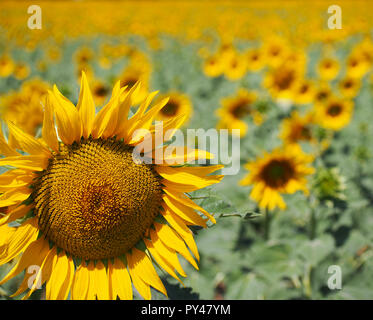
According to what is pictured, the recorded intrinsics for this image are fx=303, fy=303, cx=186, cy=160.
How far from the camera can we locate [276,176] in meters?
2.49

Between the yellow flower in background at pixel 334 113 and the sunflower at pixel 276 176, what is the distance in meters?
1.48

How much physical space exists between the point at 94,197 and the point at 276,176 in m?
1.77

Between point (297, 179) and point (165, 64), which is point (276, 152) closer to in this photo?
point (297, 179)

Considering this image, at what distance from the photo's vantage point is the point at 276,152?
2.58 metres

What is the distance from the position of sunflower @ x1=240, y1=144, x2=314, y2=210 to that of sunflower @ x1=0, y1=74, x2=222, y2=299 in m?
1.38

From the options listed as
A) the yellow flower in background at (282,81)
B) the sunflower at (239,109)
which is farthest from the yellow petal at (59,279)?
the yellow flower in background at (282,81)

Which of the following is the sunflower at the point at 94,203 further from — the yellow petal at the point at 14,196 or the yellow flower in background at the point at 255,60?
the yellow flower in background at the point at 255,60

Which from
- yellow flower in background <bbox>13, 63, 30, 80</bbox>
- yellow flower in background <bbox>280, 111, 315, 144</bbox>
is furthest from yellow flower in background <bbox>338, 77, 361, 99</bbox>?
yellow flower in background <bbox>13, 63, 30, 80</bbox>

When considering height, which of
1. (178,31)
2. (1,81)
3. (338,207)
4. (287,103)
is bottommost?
(338,207)

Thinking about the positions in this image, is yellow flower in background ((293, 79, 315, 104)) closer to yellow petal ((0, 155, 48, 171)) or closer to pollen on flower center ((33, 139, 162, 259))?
pollen on flower center ((33, 139, 162, 259))

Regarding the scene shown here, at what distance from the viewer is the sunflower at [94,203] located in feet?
3.40

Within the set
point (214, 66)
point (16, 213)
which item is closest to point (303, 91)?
point (214, 66)

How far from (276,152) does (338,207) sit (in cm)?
64
